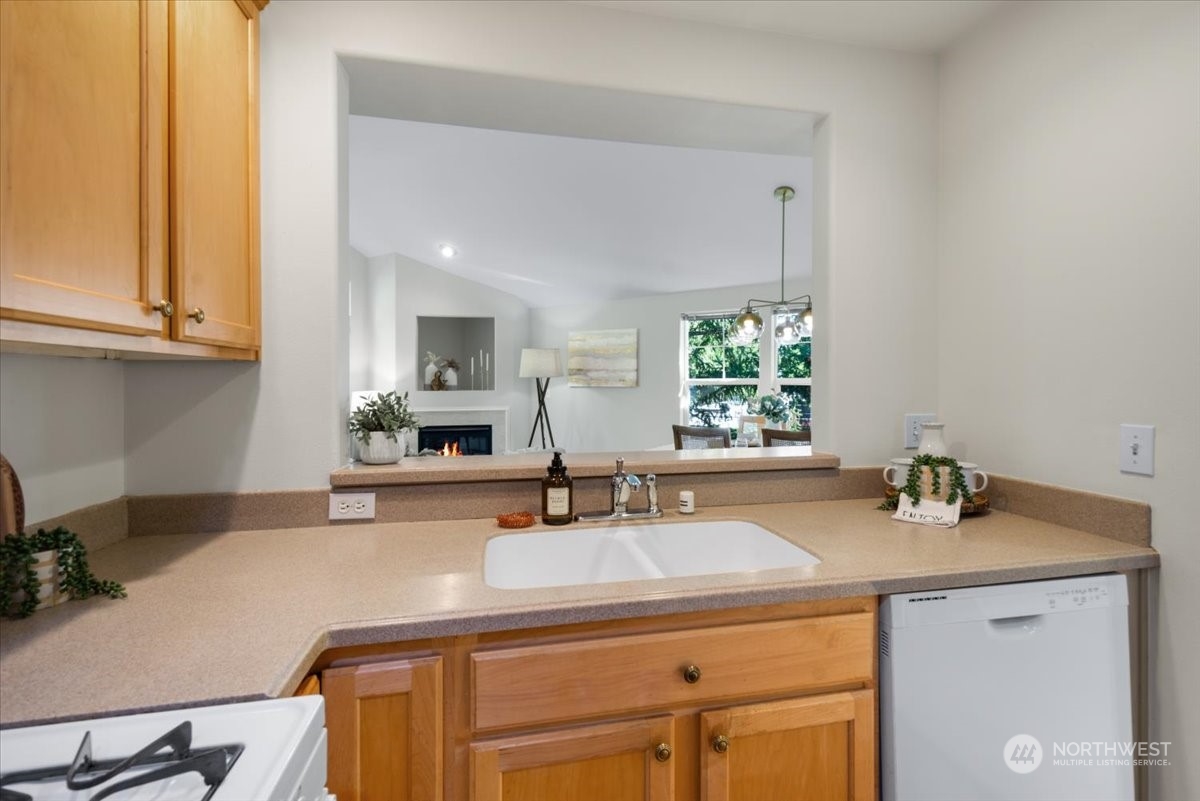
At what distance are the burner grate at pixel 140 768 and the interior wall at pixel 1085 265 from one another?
181cm

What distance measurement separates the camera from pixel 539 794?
101 cm

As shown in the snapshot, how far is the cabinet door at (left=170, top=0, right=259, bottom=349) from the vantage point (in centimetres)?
106

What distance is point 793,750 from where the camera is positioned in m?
1.11

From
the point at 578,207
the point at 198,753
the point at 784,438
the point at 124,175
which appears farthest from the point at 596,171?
the point at 198,753

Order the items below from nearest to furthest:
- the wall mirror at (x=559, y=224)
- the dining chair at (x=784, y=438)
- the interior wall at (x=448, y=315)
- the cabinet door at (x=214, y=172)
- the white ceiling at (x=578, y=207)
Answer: the cabinet door at (x=214, y=172)
the wall mirror at (x=559, y=224)
the white ceiling at (x=578, y=207)
the dining chair at (x=784, y=438)
the interior wall at (x=448, y=315)

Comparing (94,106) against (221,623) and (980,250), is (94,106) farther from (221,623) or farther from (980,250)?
(980,250)

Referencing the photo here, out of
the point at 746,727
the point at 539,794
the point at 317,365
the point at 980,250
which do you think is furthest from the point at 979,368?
the point at 317,365

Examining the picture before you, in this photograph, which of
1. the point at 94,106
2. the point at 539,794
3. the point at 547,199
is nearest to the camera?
the point at 94,106

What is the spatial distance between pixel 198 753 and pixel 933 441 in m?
1.81

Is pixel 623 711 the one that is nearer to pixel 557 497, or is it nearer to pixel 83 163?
pixel 557 497

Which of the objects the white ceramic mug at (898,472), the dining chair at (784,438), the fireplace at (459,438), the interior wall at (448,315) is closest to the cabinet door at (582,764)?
the white ceramic mug at (898,472)

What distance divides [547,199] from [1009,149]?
3.04 m

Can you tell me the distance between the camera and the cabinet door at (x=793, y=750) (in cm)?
107

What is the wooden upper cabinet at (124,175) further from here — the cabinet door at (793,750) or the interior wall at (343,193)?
the cabinet door at (793,750)
